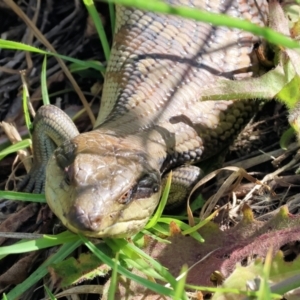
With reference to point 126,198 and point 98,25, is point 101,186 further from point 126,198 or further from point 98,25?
point 98,25

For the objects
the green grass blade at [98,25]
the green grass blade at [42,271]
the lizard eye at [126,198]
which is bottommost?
the green grass blade at [42,271]

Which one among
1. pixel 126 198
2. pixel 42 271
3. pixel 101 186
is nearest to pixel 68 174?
pixel 101 186

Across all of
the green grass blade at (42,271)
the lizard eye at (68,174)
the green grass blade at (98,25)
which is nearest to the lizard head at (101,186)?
the lizard eye at (68,174)

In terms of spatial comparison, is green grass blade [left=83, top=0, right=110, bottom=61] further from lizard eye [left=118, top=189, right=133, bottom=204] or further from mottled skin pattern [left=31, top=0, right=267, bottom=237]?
lizard eye [left=118, top=189, right=133, bottom=204]

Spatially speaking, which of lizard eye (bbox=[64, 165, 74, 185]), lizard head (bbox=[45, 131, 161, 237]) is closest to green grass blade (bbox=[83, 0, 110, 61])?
lizard head (bbox=[45, 131, 161, 237])

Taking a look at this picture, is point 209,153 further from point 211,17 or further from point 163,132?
point 211,17

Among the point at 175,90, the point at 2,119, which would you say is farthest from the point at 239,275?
the point at 2,119

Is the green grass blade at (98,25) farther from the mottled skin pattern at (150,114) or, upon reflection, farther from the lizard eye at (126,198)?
the lizard eye at (126,198)

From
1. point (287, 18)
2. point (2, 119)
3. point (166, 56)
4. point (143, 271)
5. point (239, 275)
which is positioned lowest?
point (2, 119)
